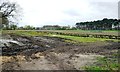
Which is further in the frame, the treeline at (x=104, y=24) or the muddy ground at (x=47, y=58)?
the treeline at (x=104, y=24)

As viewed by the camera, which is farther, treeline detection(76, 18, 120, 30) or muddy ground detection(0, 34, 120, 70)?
treeline detection(76, 18, 120, 30)

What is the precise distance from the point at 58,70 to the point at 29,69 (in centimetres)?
190

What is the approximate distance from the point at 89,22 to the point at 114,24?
103 ft

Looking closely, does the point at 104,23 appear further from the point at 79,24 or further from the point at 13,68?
the point at 13,68

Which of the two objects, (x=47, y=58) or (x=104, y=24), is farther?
(x=104, y=24)

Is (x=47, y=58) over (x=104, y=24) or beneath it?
beneath

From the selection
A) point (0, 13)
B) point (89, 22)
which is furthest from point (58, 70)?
point (89, 22)

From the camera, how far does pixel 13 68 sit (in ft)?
59.6

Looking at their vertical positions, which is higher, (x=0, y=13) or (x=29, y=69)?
(x=0, y=13)

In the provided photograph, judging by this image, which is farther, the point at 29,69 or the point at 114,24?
the point at 114,24

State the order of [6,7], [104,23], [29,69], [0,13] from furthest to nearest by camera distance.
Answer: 1. [104,23]
2. [6,7]
3. [0,13]
4. [29,69]

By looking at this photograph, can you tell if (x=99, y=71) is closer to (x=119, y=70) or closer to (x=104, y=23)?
(x=119, y=70)

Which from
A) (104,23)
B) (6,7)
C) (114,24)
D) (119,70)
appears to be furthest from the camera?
(104,23)

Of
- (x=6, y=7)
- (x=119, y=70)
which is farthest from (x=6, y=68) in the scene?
(x=6, y=7)
